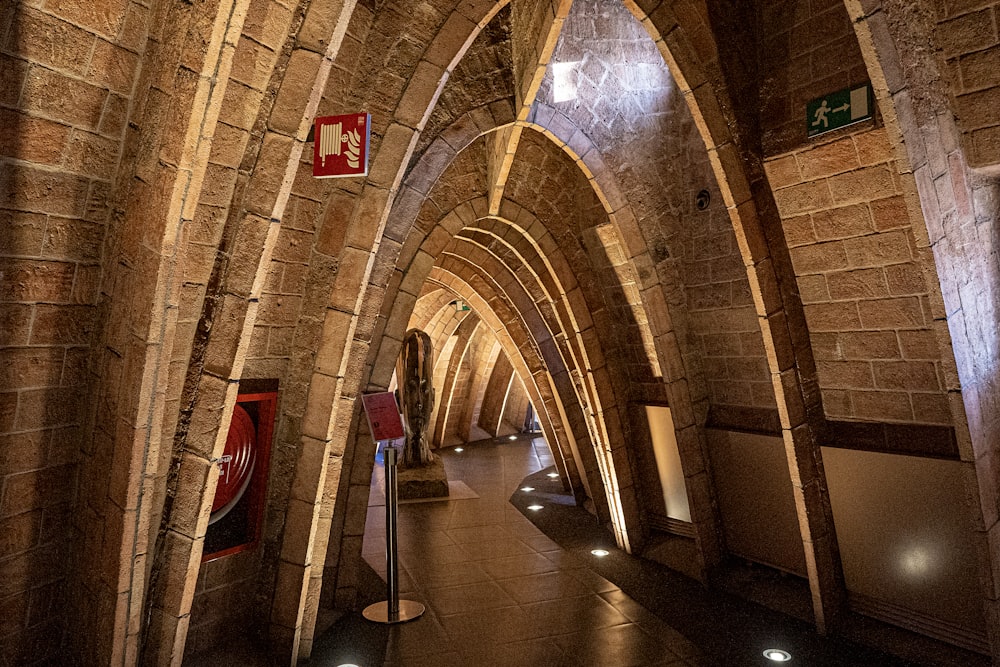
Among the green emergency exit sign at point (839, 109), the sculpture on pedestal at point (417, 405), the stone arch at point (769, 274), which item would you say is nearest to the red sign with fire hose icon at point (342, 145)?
the stone arch at point (769, 274)

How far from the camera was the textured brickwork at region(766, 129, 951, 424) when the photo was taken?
443 cm

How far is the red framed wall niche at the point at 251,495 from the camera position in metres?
4.43

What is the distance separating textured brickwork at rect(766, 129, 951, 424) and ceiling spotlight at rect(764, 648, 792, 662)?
202 centimetres

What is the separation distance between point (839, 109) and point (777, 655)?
4150 millimetres

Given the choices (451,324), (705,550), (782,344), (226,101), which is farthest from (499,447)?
(226,101)

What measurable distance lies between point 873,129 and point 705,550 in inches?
166

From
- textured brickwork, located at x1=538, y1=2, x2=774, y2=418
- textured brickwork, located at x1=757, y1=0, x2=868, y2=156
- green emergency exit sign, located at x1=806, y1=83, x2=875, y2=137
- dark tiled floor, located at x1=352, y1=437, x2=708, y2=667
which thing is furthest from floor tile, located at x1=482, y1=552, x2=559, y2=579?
green emergency exit sign, located at x1=806, y1=83, x2=875, y2=137

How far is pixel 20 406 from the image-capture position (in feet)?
8.79

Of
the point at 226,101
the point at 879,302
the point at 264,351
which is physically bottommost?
the point at 264,351

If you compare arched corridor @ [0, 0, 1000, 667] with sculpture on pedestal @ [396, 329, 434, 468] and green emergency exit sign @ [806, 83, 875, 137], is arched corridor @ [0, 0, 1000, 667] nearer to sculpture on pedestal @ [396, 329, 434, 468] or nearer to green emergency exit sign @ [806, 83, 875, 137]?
green emergency exit sign @ [806, 83, 875, 137]

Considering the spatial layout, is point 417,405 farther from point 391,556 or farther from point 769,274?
point 769,274

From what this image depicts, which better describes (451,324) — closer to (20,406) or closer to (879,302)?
(879,302)

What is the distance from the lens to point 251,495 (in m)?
4.59

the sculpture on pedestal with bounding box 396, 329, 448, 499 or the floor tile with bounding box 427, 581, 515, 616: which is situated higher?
the sculpture on pedestal with bounding box 396, 329, 448, 499
